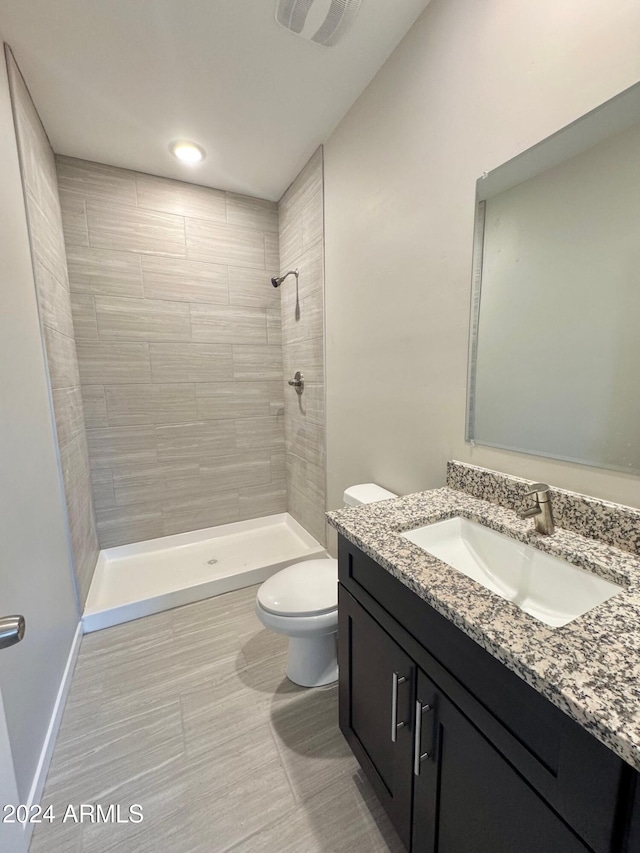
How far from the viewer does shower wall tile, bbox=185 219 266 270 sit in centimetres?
242

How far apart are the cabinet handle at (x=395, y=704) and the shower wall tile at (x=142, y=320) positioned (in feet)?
7.77

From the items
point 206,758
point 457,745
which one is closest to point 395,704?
point 457,745

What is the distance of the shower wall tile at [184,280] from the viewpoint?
7.66 ft

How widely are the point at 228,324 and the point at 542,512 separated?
2351mm

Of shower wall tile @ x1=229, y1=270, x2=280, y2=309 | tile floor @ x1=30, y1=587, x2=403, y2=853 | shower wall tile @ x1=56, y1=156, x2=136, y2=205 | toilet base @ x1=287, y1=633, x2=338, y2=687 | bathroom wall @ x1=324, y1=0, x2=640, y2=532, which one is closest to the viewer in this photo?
bathroom wall @ x1=324, y1=0, x2=640, y2=532

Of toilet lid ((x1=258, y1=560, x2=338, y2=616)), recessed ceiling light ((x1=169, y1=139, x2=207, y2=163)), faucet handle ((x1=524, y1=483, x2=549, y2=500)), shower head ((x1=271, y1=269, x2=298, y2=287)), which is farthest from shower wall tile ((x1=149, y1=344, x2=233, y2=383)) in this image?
faucet handle ((x1=524, y1=483, x2=549, y2=500))

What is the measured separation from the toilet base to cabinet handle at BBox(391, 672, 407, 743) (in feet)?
2.11

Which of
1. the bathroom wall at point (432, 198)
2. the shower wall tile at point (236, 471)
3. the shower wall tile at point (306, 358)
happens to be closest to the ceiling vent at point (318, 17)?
the bathroom wall at point (432, 198)

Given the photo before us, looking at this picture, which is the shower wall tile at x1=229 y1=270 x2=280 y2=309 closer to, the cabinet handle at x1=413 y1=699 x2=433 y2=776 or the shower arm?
the shower arm

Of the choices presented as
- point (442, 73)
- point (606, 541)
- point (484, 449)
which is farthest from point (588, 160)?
point (606, 541)

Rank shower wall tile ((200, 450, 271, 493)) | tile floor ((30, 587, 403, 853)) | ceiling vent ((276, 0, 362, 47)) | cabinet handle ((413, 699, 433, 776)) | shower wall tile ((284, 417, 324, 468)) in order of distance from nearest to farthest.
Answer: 1. cabinet handle ((413, 699, 433, 776))
2. tile floor ((30, 587, 403, 853))
3. ceiling vent ((276, 0, 362, 47))
4. shower wall tile ((284, 417, 324, 468))
5. shower wall tile ((200, 450, 271, 493))

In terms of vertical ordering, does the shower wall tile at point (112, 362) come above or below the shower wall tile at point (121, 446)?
above

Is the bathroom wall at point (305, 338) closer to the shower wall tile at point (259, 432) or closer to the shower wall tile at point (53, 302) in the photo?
the shower wall tile at point (259, 432)

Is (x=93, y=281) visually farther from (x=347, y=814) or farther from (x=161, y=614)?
(x=347, y=814)
